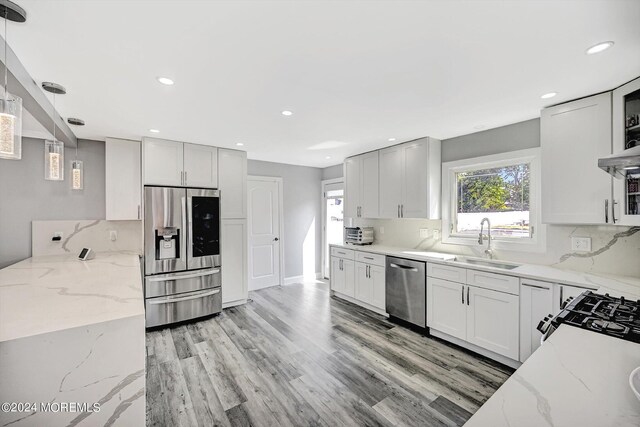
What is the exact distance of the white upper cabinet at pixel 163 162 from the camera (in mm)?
3480

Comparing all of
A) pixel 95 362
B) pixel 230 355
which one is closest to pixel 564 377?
pixel 95 362

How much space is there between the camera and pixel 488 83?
80.3 inches

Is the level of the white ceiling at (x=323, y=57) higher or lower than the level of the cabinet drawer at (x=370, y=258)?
higher

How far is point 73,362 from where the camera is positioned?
1079 millimetres

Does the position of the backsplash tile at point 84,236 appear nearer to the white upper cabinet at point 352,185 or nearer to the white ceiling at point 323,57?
the white ceiling at point 323,57

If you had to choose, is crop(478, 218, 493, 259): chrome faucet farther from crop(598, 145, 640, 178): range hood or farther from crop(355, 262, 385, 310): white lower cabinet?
crop(598, 145, 640, 178): range hood

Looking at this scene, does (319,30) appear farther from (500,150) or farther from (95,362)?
(500,150)

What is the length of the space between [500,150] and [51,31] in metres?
3.87

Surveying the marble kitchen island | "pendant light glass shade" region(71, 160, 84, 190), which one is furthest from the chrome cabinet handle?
the marble kitchen island

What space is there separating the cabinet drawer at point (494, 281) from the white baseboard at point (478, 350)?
2.11ft

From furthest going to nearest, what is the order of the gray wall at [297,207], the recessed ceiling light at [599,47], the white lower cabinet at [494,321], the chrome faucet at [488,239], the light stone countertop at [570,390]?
the gray wall at [297,207]
the chrome faucet at [488,239]
the white lower cabinet at [494,321]
the recessed ceiling light at [599,47]
the light stone countertop at [570,390]

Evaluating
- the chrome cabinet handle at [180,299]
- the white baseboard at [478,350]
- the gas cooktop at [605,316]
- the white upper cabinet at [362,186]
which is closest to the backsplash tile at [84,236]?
the chrome cabinet handle at [180,299]

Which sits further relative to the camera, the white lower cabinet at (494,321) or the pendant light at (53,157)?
the white lower cabinet at (494,321)

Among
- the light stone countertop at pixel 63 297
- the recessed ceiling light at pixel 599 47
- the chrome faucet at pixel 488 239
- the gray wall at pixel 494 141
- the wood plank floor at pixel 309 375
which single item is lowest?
the wood plank floor at pixel 309 375
